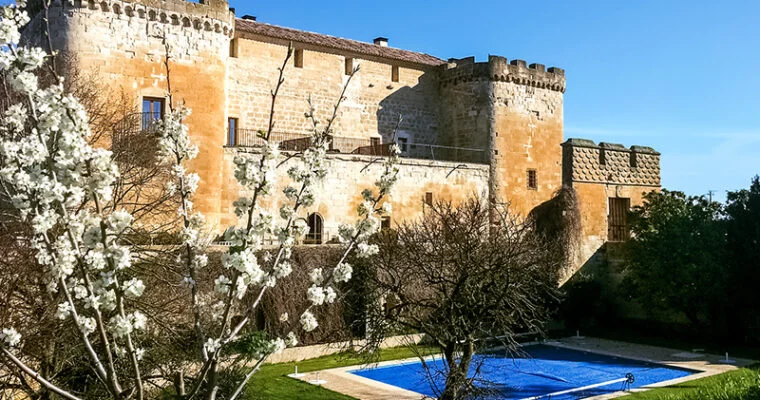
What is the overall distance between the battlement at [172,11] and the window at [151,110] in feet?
8.25

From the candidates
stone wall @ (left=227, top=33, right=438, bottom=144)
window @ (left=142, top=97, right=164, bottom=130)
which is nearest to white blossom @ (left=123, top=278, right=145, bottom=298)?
window @ (left=142, top=97, right=164, bottom=130)

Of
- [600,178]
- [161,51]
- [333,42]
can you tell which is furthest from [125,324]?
[600,178]

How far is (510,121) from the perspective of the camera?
3116 centimetres

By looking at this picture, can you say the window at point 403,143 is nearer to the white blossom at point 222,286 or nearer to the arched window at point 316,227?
the arched window at point 316,227

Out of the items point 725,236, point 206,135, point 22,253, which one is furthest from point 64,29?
point 725,236

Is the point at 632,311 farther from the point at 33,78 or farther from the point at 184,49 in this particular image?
the point at 33,78

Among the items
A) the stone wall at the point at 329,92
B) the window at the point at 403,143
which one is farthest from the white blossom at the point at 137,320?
the window at the point at 403,143

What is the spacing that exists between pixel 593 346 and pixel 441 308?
1394cm

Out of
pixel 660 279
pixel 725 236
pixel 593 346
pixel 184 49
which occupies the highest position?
pixel 184 49

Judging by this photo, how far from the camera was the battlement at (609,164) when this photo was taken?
101ft

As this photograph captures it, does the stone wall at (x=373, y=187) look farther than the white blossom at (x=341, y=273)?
Yes

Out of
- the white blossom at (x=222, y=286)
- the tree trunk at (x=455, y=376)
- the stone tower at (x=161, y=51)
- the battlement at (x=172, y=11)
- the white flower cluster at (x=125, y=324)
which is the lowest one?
the tree trunk at (x=455, y=376)

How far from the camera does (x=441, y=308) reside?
A: 45.4ft

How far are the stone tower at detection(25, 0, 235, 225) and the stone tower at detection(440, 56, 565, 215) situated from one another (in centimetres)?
1248
